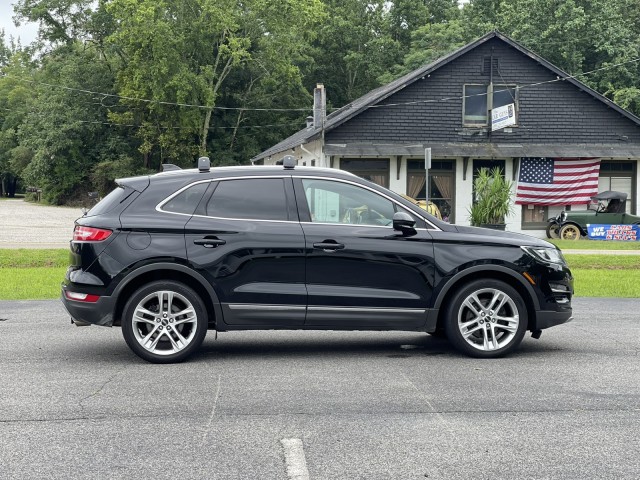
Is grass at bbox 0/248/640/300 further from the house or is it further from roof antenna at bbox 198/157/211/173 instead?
the house

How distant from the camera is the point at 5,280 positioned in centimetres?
1634

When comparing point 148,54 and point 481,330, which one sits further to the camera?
point 148,54

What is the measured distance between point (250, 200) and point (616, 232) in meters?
23.9

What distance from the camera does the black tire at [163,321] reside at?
7.58 meters

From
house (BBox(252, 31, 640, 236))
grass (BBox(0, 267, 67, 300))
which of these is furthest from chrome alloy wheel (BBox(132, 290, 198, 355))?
house (BBox(252, 31, 640, 236))

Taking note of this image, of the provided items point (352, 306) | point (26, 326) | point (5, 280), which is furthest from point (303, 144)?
point (352, 306)

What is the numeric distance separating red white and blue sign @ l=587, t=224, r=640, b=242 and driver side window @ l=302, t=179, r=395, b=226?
2290 centimetres

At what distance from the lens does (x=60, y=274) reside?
1742cm

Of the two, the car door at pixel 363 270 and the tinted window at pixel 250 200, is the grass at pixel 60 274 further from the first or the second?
the car door at pixel 363 270

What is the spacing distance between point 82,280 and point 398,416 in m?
3.35

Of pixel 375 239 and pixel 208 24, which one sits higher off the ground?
pixel 208 24

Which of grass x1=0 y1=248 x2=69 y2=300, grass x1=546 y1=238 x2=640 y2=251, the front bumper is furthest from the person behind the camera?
grass x1=546 y1=238 x2=640 y2=251

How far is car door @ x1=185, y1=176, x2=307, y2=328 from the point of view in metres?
7.69

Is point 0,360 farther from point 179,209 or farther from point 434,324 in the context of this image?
point 434,324
